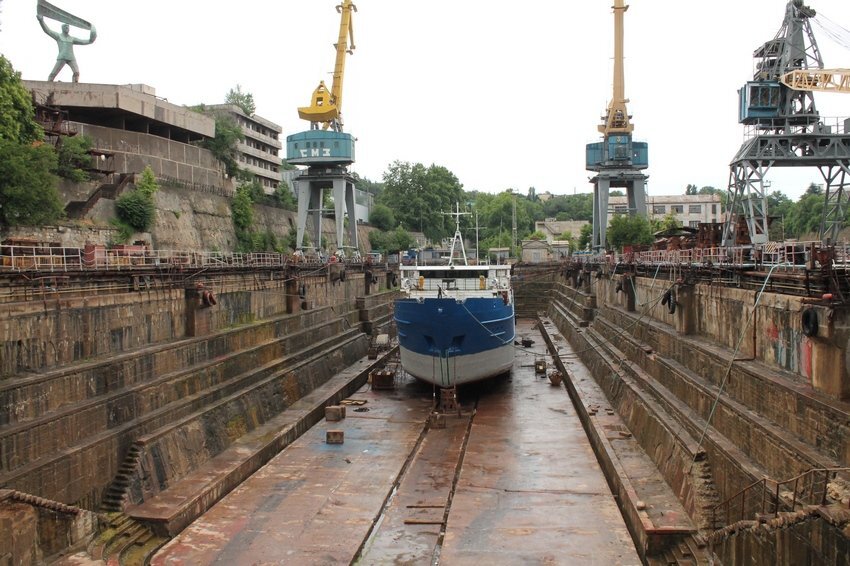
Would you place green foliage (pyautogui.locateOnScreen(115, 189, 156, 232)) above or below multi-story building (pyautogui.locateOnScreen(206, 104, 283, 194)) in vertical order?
below

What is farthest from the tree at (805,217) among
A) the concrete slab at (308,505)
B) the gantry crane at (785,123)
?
the concrete slab at (308,505)

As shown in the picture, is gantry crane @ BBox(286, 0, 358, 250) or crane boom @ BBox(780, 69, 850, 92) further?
gantry crane @ BBox(286, 0, 358, 250)

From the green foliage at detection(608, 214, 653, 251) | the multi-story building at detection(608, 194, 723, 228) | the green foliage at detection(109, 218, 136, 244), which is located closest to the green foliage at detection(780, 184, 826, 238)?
the green foliage at detection(608, 214, 653, 251)

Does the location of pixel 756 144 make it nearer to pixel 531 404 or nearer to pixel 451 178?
pixel 531 404

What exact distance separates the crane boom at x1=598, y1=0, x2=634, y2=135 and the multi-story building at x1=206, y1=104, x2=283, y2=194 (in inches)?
1313

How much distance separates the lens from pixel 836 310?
1037 cm

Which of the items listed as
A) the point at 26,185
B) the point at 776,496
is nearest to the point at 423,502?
the point at 776,496

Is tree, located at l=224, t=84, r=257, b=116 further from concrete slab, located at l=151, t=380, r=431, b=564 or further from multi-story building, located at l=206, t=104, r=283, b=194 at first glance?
concrete slab, located at l=151, t=380, r=431, b=564

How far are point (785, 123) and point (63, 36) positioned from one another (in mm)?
41748

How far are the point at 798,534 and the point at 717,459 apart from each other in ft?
13.2

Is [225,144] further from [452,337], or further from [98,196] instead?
[452,337]

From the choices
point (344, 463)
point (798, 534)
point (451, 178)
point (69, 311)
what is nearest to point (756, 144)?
point (344, 463)

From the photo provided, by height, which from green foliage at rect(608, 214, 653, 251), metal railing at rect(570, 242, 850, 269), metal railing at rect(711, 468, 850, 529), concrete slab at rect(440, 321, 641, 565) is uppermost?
green foliage at rect(608, 214, 653, 251)

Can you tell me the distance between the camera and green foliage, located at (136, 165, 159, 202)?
37406 mm
